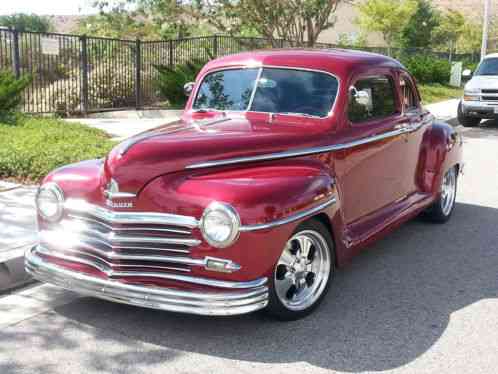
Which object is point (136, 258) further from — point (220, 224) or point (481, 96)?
point (481, 96)

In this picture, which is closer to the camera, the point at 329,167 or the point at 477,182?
the point at 329,167

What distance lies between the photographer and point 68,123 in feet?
41.9

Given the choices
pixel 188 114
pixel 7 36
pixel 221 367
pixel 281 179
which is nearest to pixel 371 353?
pixel 221 367

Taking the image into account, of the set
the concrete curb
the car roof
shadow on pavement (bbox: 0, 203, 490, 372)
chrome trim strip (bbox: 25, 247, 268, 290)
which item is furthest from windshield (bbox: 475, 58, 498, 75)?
chrome trim strip (bbox: 25, 247, 268, 290)

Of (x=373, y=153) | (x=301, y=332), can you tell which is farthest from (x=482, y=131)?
(x=301, y=332)

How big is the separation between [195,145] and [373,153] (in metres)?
1.72

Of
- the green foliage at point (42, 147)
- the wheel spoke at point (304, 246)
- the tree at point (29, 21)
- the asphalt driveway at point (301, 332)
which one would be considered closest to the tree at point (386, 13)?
the green foliage at point (42, 147)

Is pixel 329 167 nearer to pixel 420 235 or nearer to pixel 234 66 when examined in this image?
pixel 234 66

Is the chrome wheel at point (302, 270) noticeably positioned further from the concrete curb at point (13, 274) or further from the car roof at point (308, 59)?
the concrete curb at point (13, 274)

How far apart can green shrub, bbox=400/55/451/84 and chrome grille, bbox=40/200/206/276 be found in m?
25.6

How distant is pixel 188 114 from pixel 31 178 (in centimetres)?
326

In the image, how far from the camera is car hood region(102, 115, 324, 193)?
4.25 m

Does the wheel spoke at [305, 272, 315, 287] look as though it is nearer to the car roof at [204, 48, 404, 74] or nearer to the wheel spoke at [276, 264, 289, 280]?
the wheel spoke at [276, 264, 289, 280]

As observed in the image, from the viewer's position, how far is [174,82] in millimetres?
17000
